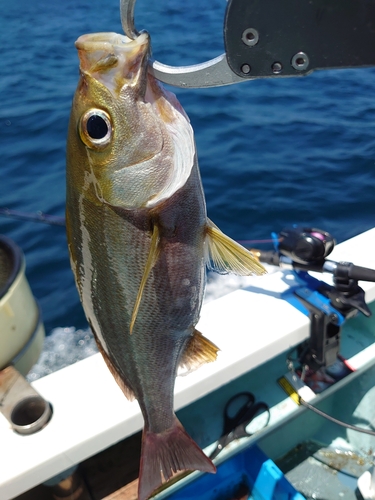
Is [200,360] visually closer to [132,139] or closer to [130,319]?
[130,319]

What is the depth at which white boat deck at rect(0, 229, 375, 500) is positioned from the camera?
192 cm

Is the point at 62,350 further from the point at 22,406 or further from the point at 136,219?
the point at 136,219

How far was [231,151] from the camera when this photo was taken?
7031mm

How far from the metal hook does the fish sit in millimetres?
18

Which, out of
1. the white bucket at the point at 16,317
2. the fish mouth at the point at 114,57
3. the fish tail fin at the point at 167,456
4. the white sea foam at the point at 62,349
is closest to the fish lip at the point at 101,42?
the fish mouth at the point at 114,57

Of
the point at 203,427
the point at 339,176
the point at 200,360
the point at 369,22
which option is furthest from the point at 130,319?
the point at 339,176

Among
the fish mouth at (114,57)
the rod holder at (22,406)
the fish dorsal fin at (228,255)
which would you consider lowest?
the rod holder at (22,406)

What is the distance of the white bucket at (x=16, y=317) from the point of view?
2.19m

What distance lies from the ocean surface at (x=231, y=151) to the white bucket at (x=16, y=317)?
2.00 m

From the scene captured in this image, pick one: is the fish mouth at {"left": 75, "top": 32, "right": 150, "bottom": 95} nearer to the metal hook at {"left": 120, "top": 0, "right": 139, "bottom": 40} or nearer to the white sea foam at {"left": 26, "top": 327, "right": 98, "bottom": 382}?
the metal hook at {"left": 120, "top": 0, "right": 139, "bottom": 40}

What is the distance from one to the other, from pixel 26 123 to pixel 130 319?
748 centimetres

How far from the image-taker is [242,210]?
5.77 metres

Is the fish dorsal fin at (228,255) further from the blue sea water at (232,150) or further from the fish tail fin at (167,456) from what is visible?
the blue sea water at (232,150)

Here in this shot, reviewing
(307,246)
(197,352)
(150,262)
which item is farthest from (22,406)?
(307,246)
